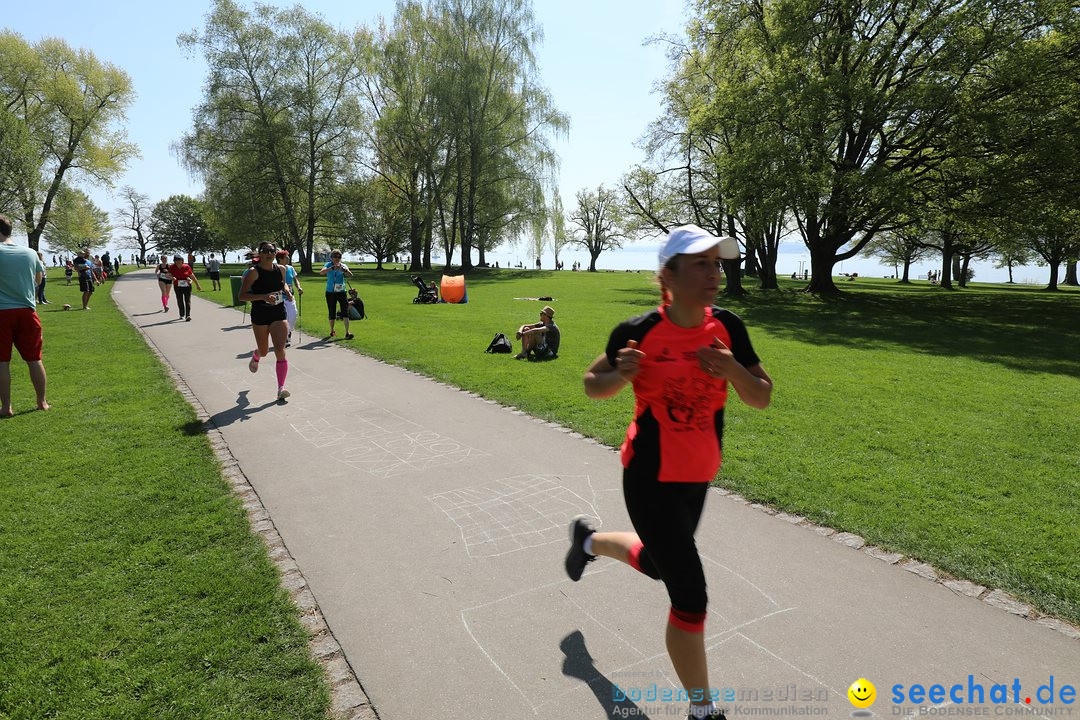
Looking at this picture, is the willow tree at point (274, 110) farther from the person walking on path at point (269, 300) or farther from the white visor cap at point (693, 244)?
the white visor cap at point (693, 244)

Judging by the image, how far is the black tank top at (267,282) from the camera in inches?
299

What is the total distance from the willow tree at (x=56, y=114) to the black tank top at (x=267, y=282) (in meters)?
37.3

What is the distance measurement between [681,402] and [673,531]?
54 cm

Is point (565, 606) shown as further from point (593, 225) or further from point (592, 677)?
point (593, 225)

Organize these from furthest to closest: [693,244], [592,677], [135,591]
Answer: [135,591] < [592,677] < [693,244]

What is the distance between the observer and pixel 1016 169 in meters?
19.4

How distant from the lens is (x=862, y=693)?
2619 millimetres

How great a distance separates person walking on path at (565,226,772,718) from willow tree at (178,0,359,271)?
41.8 metres

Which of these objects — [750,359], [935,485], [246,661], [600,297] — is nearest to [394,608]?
[246,661]

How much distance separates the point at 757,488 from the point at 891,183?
18292 millimetres

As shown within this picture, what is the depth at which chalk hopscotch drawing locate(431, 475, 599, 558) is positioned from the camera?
4.04 meters

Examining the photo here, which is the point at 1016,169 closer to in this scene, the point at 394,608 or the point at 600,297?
the point at 600,297

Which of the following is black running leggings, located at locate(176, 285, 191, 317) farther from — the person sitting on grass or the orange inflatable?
the person sitting on grass

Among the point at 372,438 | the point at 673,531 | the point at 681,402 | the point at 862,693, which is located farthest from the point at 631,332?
the point at 372,438
